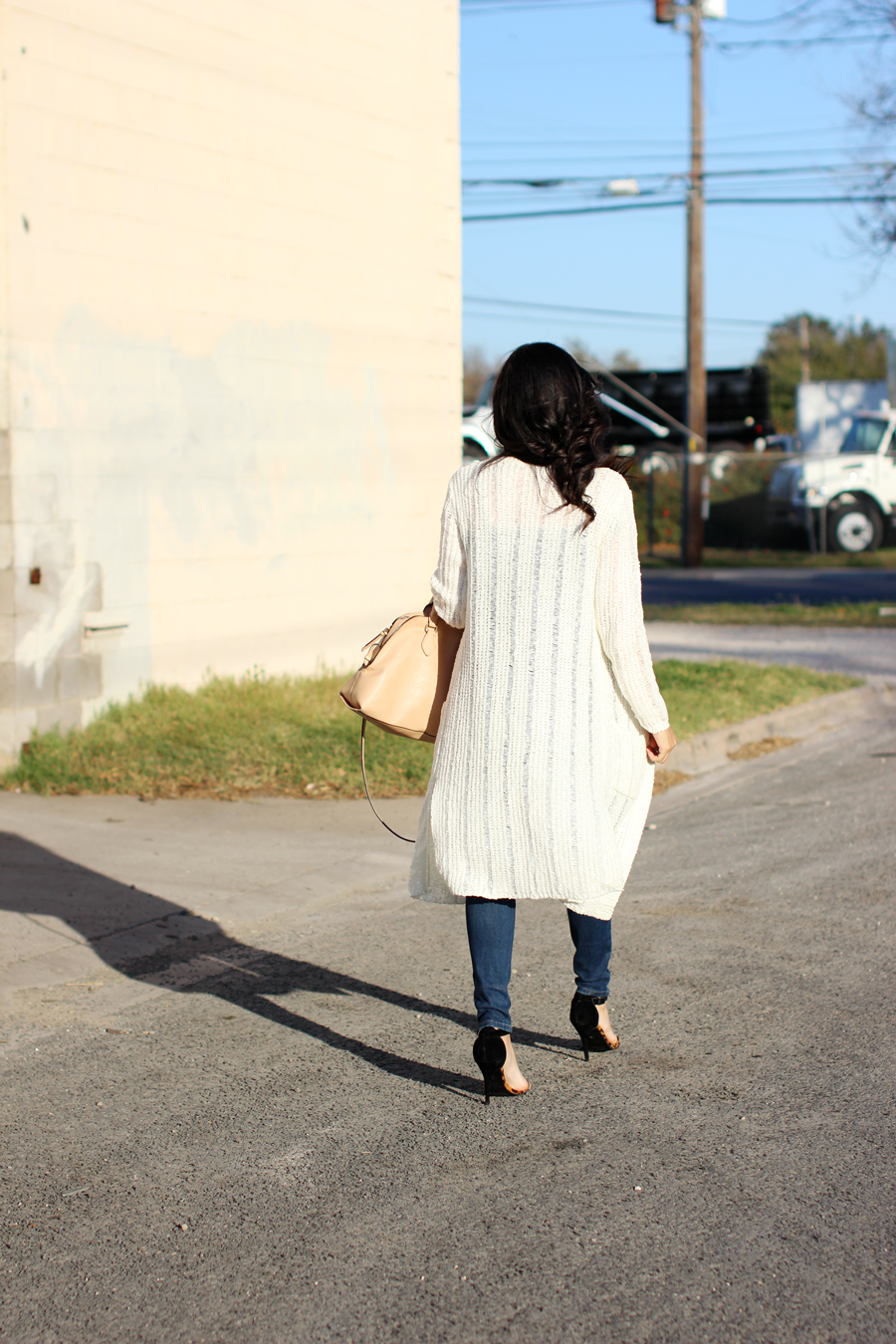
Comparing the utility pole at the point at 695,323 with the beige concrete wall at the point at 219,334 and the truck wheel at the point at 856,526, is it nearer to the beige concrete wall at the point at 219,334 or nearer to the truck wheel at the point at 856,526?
the truck wheel at the point at 856,526

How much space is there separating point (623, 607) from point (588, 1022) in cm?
122

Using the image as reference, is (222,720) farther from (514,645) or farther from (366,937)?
(514,645)

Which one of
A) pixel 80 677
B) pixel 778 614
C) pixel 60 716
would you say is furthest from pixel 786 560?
pixel 60 716

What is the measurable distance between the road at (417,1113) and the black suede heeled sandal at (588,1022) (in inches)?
2.7

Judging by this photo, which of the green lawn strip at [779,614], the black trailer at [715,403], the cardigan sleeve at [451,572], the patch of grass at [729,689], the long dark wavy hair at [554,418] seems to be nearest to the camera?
the long dark wavy hair at [554,418]

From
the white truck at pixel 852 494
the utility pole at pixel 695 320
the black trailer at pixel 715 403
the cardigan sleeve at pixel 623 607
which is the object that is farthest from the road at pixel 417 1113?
the black trailer at pixel 715 403

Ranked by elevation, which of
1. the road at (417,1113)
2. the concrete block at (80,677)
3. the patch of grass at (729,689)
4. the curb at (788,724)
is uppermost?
the concrete block at (80,677)

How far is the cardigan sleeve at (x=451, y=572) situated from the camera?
3397 millimetres

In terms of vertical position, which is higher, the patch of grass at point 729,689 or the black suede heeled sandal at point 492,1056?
the patch of grass at point 729,689

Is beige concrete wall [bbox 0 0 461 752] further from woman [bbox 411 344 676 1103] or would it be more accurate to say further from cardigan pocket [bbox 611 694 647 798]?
cardigan pocket [bbox 611 694 647 798]

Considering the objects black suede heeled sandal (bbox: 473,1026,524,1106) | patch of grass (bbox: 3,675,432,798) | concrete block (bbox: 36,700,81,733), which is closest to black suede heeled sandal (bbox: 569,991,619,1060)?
black suede heeled sandal (bbox: 473,1026,524,1106)

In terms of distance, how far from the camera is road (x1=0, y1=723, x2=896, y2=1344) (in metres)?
2.70

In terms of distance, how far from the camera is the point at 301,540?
963 cm

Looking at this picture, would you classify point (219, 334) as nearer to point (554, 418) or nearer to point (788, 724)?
point (788, 724)
